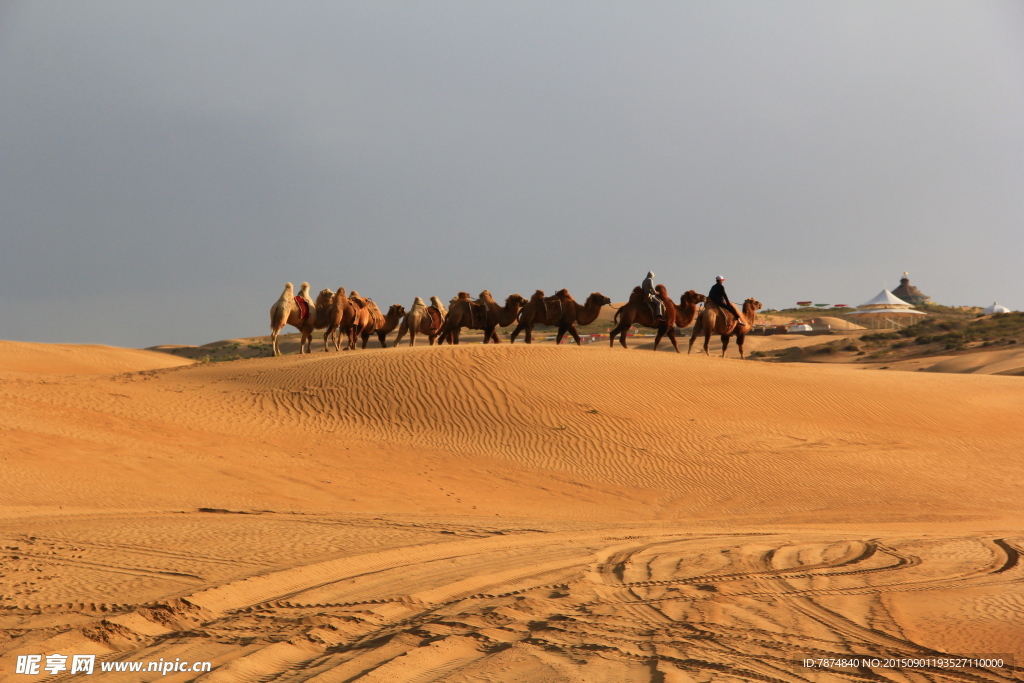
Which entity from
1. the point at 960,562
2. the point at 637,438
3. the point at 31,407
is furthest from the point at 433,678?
the point at 31,407

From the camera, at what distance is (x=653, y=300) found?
25281 millimetres

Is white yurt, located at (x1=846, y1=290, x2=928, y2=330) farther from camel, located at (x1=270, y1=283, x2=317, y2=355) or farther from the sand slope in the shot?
the sand slope

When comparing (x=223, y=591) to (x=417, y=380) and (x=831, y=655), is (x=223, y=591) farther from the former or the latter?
(x=417, y=380)

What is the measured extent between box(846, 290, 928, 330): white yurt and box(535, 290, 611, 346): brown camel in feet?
136

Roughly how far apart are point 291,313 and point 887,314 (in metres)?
53.5

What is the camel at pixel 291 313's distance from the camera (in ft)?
79.9

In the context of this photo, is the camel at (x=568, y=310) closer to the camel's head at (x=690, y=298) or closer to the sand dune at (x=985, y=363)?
the camel's head at (x=690, y=298)

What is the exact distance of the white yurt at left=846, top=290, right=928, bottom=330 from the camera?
205 ft

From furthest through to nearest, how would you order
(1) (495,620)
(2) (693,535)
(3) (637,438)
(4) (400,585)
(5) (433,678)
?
1. (3) (637,438)
2. (2) (693,535)
3. (4) (400,585)
4. (1) (495,620)
5. (5) (433,678)

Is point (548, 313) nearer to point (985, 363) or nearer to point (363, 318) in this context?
point (363, 318)

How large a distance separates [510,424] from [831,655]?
12.2 metres

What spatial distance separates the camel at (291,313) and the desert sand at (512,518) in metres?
2.47

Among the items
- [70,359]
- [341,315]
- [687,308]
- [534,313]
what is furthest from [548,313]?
[70,359]

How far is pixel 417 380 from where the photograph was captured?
18.6 metres
